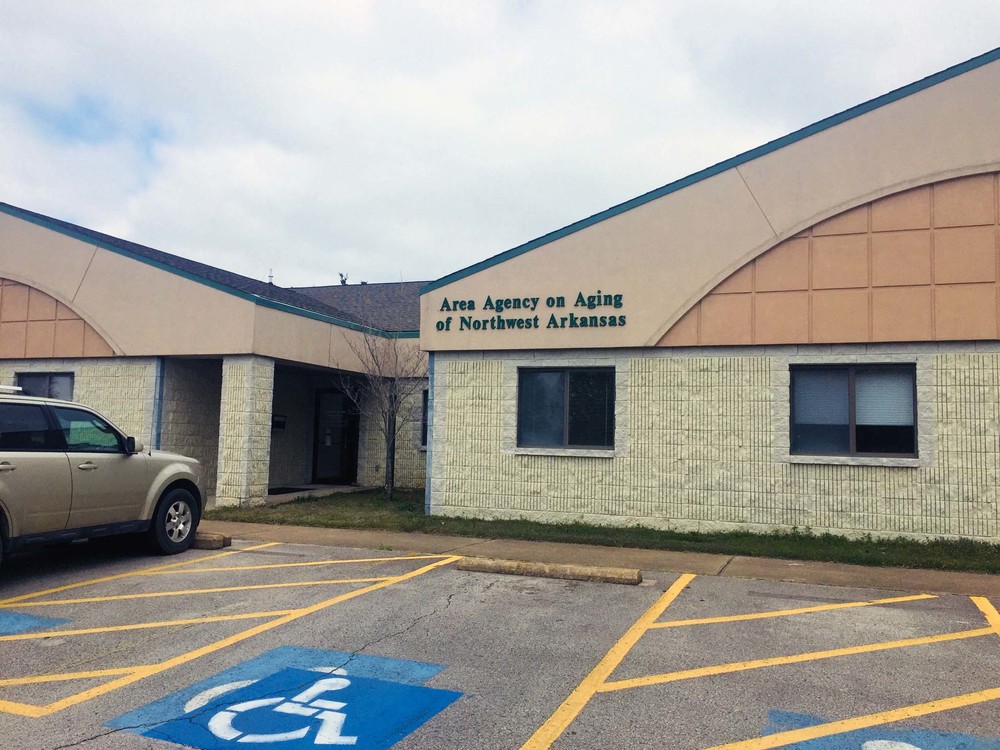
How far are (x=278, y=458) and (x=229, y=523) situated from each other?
6.04 meters

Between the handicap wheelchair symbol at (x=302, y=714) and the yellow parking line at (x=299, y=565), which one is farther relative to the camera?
the yellow parking line at (x=299, y=565)

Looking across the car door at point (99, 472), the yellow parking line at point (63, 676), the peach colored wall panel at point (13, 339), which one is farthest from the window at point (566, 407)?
the peach colored wall panel at point (13, 339)

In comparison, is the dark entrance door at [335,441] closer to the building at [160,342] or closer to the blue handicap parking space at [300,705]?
the building at [160,342]

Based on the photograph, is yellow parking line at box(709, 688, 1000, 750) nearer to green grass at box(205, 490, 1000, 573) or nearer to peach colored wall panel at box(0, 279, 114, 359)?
green grass at box(205, 490, 1000, 573)

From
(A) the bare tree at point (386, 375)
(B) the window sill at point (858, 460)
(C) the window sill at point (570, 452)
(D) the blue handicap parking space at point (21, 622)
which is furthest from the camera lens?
(A) the bare tree at point (386, 375)

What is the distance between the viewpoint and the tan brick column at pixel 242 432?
15.0 meters

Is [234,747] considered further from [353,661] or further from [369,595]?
[369,595]

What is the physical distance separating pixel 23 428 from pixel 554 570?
593 cm

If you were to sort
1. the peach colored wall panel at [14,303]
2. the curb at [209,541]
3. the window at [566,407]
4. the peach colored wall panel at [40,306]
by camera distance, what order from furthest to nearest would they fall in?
the peach colored wall panel at [14,303] → the peach colored wall panel at [40,306] → the window at [566,407] → the curb at [209,541]

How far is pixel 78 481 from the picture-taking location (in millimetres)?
8797

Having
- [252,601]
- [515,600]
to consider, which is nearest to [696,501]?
[515,600]

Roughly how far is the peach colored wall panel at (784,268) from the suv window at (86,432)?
9.25 metres

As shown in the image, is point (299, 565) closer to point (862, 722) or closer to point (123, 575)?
point (123, 575)

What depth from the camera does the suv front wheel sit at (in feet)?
32.5
